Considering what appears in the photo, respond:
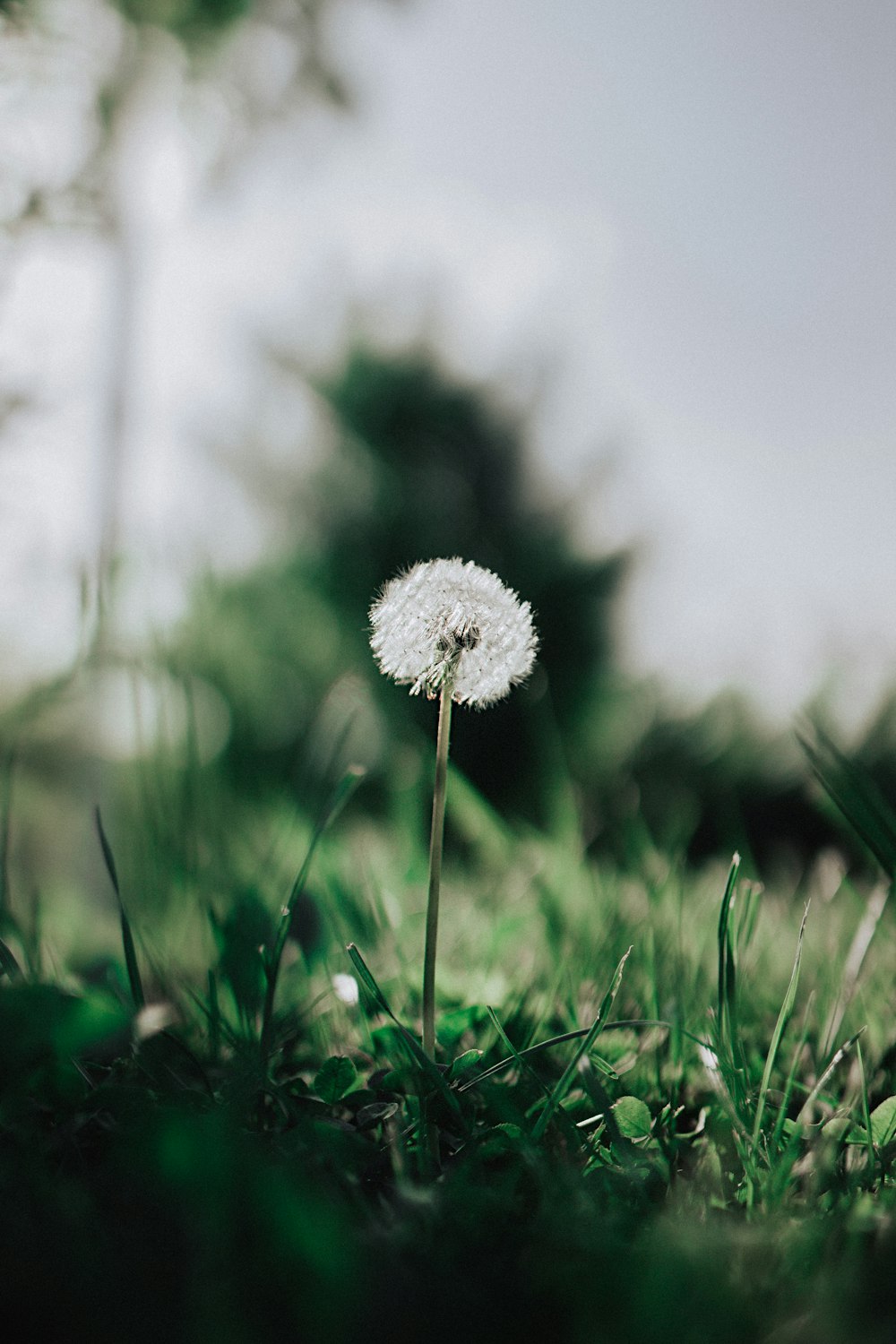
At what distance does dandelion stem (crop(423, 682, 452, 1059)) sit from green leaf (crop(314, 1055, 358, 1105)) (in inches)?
1.8

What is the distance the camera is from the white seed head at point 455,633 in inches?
23.0

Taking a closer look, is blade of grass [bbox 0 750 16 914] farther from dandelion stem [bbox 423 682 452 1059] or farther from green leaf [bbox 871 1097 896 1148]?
green leaf [bbox 871 1097 896 1148]

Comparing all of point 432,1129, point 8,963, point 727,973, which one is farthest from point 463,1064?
point 8,963

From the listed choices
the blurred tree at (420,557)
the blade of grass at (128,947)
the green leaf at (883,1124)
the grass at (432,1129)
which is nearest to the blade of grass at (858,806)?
the grass at (432,1129)

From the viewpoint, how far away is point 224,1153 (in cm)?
34

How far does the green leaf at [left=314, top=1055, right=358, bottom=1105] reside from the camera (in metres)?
0.50

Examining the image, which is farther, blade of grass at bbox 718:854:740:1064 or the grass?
blade of grass at bbox 718:854:740:1064

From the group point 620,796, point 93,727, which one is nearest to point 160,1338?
point 93,727

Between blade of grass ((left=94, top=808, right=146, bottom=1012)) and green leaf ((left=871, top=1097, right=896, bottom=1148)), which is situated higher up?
green leaf ((left=871, top=1097, right=896, bottom=1148))

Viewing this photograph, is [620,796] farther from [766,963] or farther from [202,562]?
[202,562]

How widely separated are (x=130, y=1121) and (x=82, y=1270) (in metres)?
0.15

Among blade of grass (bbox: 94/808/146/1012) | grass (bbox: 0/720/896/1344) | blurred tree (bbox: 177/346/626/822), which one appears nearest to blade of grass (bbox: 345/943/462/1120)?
grass (bbox: 0/720/896/1344)

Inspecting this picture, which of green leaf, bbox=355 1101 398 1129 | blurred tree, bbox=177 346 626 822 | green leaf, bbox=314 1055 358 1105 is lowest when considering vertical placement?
blurred tree, bbox=177 346 626 822

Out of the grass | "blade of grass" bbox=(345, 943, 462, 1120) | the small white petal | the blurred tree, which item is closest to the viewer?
the grass
